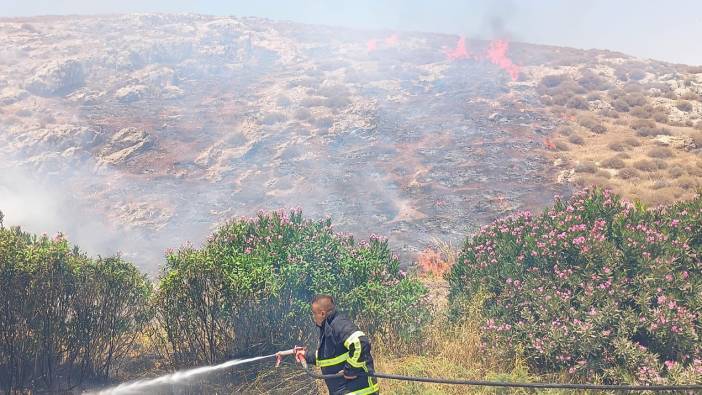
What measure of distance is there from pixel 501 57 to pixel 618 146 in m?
23.6

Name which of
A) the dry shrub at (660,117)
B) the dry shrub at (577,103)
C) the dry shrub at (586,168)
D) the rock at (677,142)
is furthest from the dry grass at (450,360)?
the dry shrub at (577,103)

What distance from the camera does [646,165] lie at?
861 inches

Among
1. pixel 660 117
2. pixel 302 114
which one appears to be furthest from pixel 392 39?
pixel 660 117

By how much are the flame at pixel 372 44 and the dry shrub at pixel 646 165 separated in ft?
107

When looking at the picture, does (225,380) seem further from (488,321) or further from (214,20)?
(214,20)

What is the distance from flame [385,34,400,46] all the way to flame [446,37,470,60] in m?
6.64

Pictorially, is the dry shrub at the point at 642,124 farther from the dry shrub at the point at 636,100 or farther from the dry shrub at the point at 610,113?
the dry shrub at the point at 636,100

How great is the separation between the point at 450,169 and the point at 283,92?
16.5 metres

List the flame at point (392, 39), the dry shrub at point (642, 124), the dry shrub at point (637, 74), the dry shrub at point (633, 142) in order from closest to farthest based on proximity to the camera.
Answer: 1. the dry shrub at point (633, 142)
2. the dry shrub at point (642, 124)
3. the dry shrub at point (637, 74)
4. the flame at point (392, 39)

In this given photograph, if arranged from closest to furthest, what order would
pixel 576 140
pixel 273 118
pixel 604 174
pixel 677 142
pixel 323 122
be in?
pixel 604 174, pixel 677 142, pixel 576 140, pixel 323 122, pixel 273 118

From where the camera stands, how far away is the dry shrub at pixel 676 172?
20.5m

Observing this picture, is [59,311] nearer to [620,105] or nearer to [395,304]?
[395,304]

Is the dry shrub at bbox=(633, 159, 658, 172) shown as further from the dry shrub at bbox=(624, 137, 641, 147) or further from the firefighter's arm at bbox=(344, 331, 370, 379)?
the firefighter's arm at bbox=(344, 331, 370, 379)

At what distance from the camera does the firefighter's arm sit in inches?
167
